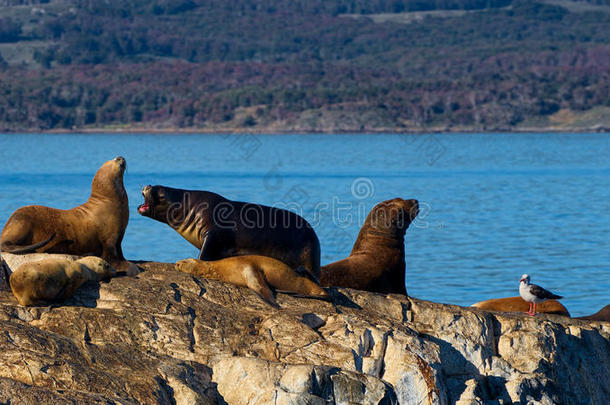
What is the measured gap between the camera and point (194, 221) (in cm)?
1055

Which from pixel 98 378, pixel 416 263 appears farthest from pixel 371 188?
pixel 98 378

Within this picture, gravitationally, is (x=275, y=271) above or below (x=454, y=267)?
above

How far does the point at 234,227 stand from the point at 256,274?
5.13 ft

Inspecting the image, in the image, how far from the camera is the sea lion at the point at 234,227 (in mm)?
10414

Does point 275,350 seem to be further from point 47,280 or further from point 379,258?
point 379,258

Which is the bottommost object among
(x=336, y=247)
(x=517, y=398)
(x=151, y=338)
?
(x=336, y=247)

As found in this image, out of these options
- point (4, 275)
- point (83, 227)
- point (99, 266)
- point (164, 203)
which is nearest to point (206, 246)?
point (164, 203)

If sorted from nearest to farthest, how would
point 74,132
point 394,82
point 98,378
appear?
1. point 98,378
2. point 74,132
3. point 394,82

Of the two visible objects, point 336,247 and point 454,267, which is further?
point 336,247

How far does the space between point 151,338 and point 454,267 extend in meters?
17.2

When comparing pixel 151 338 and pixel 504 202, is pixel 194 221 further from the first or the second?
pixel 504 202

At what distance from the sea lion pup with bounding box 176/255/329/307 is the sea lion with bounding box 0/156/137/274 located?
669 millimetres

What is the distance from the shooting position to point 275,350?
777 centimetres

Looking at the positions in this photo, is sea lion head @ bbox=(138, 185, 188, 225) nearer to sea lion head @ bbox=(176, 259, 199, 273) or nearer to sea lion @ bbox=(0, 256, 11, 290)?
sea lion head @ bbox=(176, 259, 199, 273)
